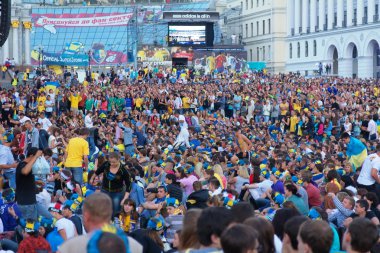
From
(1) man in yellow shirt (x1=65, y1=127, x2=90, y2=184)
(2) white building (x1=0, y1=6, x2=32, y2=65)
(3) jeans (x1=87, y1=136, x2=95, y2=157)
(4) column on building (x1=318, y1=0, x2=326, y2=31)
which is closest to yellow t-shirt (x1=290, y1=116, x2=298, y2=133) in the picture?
(3) jeans (x1=87, y1=136, x2=95, y2=157)

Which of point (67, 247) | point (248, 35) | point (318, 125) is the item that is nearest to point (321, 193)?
point (67, 247)

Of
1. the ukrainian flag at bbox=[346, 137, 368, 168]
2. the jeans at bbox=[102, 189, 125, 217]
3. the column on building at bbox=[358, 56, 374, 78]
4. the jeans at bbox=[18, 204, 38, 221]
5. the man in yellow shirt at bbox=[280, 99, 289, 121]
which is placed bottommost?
the jeans at bbox=[18, 204, 38, 221]

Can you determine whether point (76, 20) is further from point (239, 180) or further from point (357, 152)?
point (239, 180)

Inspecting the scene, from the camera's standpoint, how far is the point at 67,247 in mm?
Result: 6574

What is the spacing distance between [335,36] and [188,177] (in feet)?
218

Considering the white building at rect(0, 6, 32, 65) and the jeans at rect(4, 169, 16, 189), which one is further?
the white building at rect(0, 6, 32, 65)

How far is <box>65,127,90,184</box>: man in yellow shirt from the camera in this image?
1703cm

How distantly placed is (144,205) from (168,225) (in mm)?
1362

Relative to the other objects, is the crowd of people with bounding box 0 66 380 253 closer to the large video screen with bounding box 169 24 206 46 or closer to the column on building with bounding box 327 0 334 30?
the large video screen with bounding box 169 24 206 46

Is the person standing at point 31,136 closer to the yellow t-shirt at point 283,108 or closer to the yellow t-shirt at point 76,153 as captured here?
the yellow t-shirt at point 76,153

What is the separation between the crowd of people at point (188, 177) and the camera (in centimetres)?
720

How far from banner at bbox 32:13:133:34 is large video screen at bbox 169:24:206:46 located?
1187 centimetres

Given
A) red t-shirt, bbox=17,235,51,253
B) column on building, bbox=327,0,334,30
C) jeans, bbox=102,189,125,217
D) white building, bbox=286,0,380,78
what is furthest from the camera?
column on building, bbox=327,0,334,30

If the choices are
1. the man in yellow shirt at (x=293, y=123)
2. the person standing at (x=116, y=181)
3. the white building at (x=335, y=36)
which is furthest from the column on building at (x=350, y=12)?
the person standing at (x=116, y=181)
